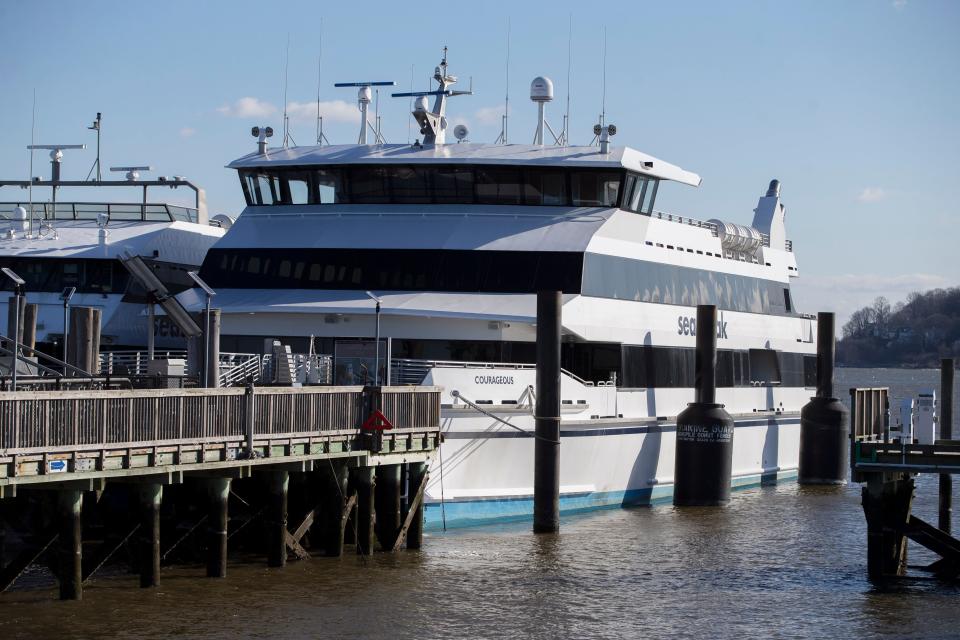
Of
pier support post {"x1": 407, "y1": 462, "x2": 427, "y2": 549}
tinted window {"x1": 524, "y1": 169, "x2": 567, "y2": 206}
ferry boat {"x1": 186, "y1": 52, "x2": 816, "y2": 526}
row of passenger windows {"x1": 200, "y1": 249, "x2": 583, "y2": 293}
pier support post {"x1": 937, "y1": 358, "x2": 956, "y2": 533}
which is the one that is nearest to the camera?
pier support post {"x1": 407, "y1": 462, "x2": 427, "y2": 549}

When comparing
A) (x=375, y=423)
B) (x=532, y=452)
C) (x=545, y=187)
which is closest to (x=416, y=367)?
(x=532, y=452)

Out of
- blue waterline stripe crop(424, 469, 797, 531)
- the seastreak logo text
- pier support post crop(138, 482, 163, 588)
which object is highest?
the seastreak logo text

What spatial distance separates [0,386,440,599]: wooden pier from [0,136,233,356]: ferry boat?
34.1ft

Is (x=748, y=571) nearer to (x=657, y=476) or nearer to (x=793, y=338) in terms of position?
(x=657, y=476)

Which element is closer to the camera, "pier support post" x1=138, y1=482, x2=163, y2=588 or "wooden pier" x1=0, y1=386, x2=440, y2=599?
"wooden pier" x1=0, y1=386, x2=440, y2=599

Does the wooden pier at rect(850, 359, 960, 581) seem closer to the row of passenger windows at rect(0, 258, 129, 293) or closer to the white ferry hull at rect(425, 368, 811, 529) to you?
the white ferry hull at rect(425, 368, 811, 529)

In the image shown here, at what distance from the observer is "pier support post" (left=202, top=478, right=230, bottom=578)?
855 inches

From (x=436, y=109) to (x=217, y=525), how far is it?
16173 mm

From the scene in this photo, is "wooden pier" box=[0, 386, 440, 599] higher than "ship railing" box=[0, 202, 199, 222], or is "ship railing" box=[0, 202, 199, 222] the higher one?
"ship railing" box=[0, 202, 199, 222]

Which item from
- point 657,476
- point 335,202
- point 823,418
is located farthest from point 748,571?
point 823,418

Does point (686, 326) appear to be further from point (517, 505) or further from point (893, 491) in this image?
point (893, 491)

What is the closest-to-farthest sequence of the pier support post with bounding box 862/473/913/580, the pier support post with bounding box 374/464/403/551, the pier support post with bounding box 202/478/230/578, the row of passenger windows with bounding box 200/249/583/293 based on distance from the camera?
the pier support post with bounding box 202/478/230/578, the pier support post with bounding box 862/473/913/580, the pier support post with bounding box 374/464/403/551, the row of passenger windows with bounding box 200/249/583/293

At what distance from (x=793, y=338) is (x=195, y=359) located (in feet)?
77.7

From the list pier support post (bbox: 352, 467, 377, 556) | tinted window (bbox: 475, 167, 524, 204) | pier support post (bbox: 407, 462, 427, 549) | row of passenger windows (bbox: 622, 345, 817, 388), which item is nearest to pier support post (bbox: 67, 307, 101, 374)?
pier support post (bbox: 352, 467, 377, 556)
